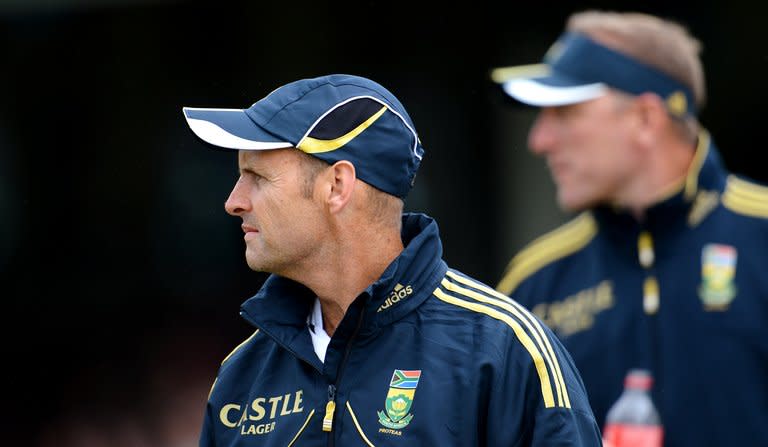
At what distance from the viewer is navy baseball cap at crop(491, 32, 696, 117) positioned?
4922mm

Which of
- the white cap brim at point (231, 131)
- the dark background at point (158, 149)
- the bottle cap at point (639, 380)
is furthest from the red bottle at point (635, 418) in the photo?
the dark background at point (158, 149)

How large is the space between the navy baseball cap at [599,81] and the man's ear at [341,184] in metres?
1.82

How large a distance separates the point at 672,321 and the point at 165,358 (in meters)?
3.01

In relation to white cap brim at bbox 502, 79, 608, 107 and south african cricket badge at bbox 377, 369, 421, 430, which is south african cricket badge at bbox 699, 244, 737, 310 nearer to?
white cap brim at bbox 502, 79, 608, 107

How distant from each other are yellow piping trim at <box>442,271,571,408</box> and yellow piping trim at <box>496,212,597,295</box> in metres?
1.75

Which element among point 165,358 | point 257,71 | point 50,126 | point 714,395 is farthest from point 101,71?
point 714,395

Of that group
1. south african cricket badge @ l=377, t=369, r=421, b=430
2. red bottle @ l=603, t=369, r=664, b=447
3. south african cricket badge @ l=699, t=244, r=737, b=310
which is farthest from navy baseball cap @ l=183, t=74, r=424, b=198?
south african cricket badge @ l=699, t=244, r=737, b=310

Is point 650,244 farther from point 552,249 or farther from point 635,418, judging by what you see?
point 635,418

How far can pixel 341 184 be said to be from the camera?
3.20m

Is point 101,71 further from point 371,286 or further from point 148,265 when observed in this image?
point 371,286

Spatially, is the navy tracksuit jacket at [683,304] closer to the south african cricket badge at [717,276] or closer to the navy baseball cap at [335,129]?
the south african cricket badge at [717,276]

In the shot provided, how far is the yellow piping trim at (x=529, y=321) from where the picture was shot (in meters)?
2.95

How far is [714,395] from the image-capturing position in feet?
14.6

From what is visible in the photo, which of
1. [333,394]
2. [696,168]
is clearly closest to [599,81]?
[696,168]
